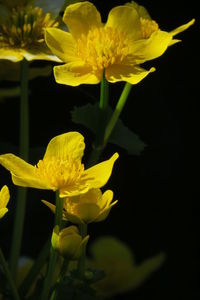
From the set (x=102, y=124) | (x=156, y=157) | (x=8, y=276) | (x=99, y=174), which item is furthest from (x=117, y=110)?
(x=156, y=157)

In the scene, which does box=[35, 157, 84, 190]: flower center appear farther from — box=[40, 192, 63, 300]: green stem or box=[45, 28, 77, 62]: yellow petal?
box=[45, 28, 77, 62]: yellow petal

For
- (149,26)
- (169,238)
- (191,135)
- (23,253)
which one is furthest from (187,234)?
(149,26)

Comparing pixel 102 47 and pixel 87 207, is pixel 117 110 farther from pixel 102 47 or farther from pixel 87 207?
pixel 87 207

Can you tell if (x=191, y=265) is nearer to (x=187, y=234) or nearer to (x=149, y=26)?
(x=187, y=234)

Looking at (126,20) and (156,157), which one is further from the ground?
(126,20)

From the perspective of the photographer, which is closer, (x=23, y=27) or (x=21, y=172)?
(x=21, y=172)

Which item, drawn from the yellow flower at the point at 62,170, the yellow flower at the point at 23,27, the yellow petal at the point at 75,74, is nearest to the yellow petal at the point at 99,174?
the yellow flower at the point at 62,170
